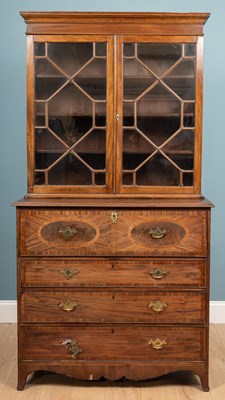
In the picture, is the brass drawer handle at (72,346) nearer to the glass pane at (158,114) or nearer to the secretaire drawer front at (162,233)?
the secretaire drawer front at (162,233)

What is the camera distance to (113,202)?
3.01 metres

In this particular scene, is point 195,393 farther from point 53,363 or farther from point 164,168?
point 164,168

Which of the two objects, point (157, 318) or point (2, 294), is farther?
point (2, 294)

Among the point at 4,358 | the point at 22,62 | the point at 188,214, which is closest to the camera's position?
the point at 188,214

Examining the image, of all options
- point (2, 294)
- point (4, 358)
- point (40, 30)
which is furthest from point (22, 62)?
point (4, 358)

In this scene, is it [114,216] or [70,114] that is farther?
[70,114]

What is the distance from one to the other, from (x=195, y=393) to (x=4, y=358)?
1.11 metres

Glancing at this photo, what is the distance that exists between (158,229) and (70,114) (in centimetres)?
75

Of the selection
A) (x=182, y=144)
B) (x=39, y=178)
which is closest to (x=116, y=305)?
(x=39, y=178)

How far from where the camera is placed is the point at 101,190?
3.11 metres

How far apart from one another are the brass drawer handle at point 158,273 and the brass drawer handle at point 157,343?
321 millimetres

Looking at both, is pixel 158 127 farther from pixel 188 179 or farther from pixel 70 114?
pixel 70 114

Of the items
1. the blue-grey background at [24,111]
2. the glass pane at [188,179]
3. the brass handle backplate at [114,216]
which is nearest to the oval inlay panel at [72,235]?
the brass handle backplate at [114,216]

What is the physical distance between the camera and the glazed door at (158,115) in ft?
10.1
